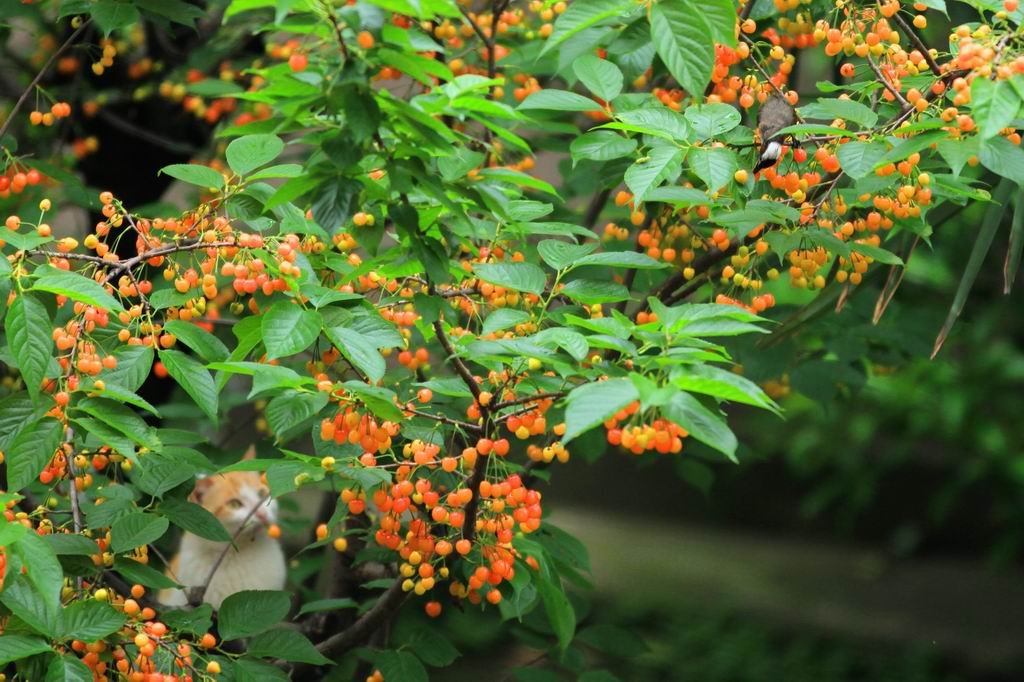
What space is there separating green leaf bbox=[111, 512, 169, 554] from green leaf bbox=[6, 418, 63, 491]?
0.23 meters

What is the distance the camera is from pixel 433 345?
266cm

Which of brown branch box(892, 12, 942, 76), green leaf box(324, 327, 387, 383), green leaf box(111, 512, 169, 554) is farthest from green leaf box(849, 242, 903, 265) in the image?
green leaf box(111, 512, 169, 554)

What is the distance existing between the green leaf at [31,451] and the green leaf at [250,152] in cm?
45

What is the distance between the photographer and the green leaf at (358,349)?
1421 millimetres

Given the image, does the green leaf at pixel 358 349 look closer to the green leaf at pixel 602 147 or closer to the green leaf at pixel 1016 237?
the green leaf at pixel 602 147

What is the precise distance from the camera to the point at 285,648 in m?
1.72

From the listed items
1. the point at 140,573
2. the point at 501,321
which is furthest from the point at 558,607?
the point at 140,573

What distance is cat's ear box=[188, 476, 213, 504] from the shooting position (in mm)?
2734

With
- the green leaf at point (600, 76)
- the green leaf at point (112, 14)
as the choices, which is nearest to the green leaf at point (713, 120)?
the green leaf at point (600, 76)

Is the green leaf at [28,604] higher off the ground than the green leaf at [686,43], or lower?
lower

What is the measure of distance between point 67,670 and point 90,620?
0.29 ft

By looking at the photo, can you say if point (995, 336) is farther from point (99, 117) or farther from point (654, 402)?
point (654, 402)

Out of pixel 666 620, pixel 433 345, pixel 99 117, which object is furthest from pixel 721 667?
pixel 99 117

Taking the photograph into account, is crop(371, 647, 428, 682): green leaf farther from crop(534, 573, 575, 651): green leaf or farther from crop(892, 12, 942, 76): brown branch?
crop(892, 12, 942, 76): brown branch
